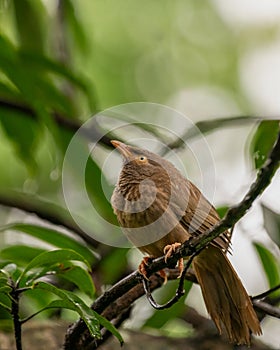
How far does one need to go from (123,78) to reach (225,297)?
3655 millimetres

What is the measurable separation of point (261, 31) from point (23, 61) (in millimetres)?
3245

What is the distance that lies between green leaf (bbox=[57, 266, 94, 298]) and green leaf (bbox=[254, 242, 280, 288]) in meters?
0.66

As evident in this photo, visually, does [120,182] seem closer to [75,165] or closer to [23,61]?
[75,165]

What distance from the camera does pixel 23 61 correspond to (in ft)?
9.30

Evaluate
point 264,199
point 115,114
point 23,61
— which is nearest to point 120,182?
point 264,199

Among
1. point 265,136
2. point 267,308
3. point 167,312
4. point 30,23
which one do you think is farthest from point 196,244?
point 30,23

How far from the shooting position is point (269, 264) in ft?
7.74

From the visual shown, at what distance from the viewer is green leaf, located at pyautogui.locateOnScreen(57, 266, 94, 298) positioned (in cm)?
185

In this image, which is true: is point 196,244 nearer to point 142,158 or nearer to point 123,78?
point 142,158

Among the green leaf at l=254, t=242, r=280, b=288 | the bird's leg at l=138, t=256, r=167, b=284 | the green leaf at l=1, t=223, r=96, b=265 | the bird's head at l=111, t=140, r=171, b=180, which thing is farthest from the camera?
the green leaf at l=1, t=223, r=96, b=265

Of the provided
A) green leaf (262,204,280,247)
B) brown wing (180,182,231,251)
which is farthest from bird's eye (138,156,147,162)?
green leaf (262,204,280,247)

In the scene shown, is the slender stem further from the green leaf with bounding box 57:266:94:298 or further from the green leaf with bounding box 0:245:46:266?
the green leaf with bounding box 0:245:46:266

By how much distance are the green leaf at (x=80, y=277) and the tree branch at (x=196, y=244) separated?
0.31ft

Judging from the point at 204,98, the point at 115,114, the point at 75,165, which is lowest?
the point at 204,98
